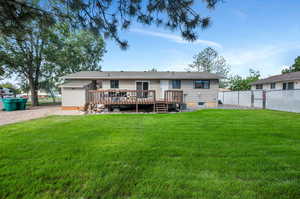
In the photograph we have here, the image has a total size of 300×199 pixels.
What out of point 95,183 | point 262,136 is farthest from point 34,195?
point 262,136

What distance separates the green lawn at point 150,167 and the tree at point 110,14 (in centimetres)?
253

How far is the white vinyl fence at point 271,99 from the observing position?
9120mm

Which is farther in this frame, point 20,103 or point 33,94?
point 33,94

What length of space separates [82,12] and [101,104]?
8.15 metres

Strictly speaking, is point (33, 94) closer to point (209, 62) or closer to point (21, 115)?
point (21, 115)

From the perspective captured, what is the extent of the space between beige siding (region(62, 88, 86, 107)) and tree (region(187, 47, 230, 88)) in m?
30.4

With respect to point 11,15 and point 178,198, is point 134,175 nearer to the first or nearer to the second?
point 178,198

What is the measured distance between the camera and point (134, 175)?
→ 6.93 feet

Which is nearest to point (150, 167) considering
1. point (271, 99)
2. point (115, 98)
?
point (115, 98)

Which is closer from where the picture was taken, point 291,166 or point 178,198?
point 178,198

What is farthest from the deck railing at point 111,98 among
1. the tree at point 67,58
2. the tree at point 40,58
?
the tree at point 67,58

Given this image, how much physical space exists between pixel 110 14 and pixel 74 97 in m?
9.53

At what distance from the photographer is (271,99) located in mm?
10898

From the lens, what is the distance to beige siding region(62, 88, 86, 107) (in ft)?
34.4
